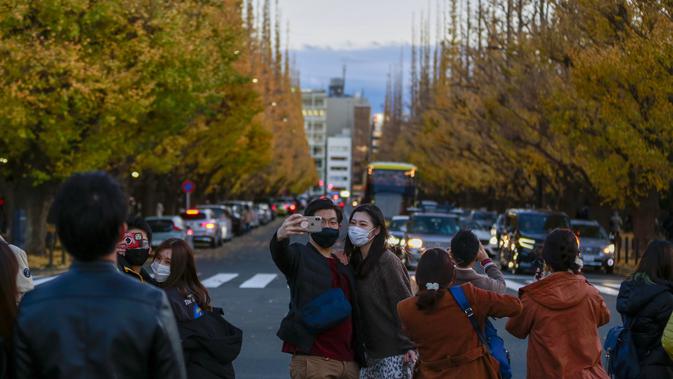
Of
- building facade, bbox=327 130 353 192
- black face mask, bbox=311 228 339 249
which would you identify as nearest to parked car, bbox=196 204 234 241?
black face mask, bbox=311 228 339 249

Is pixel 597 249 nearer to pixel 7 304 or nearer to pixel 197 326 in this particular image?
pixel 197 326

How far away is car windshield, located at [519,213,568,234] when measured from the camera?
32.8 meters

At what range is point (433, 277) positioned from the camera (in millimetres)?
6156

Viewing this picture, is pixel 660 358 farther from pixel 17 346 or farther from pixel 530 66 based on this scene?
pixel 530 66

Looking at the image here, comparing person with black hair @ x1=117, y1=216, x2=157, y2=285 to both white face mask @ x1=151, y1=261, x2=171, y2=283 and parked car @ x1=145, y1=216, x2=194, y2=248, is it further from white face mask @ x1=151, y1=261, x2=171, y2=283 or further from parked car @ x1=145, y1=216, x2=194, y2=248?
parked car @ x1=145, y1=216, x2=194, y2=248

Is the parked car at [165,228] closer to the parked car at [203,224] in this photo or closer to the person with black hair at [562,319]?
the parked car at [203,224]

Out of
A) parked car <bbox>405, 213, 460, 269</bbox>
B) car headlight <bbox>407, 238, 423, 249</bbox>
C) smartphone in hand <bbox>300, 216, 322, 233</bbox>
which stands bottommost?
car headlight <bbox>407, 238, 423, 249</bbox>

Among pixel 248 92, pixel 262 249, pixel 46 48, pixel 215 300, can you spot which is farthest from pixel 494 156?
pixel 215 300

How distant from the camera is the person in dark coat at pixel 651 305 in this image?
711 cm

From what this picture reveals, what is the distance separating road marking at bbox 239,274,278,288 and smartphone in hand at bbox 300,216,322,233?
18442mm

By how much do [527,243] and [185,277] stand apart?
25.8 m

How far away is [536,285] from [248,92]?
154ft

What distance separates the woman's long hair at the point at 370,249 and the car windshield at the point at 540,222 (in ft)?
85.1

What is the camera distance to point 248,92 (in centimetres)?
5331
